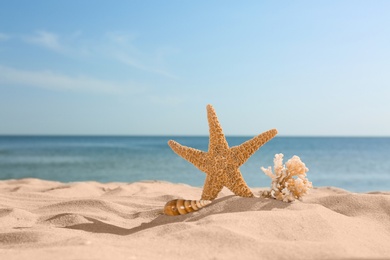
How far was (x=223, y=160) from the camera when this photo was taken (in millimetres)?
3863

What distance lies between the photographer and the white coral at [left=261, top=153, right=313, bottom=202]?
361cm

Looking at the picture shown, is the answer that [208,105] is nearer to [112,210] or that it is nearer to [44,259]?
[112,210]

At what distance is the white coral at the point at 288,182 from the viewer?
361 cm

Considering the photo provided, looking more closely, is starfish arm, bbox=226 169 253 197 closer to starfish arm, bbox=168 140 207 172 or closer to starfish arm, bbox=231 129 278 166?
starfish arm, bbox=231 129 278 166

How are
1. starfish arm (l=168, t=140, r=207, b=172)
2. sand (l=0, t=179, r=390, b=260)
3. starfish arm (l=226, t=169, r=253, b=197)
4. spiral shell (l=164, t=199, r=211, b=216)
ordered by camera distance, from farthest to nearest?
starfish arm (l=168, t=140, r=207, b=172), starfish arm (l=226, t=169, r=253, b=197), spiral shell (l=164, t=199, r=211, b=216), sand (l=0, t=179, r=390, b=260)

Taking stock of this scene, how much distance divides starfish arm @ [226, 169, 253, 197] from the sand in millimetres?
112

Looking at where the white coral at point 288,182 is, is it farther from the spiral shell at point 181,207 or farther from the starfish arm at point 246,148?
the spiral shell at point 181,207

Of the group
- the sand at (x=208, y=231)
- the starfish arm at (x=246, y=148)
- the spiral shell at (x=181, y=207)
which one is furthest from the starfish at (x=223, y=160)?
the spiral shell at (x=181, y=207)

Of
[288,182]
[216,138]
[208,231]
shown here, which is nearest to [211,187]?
[216,138]

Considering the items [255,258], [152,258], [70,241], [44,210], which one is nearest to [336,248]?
[255,258]

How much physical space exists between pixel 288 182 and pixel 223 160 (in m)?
0.61

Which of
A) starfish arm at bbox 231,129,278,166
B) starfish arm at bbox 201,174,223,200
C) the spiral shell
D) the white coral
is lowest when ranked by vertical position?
the spiral shell

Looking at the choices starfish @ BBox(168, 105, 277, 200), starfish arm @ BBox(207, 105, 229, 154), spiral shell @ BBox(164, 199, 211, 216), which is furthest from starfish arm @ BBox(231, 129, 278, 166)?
spiral shell @ BBox(164, 199, 211, 216)

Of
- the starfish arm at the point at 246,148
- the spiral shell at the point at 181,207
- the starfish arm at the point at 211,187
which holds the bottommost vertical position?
the spiral shell at the point at 181,207
